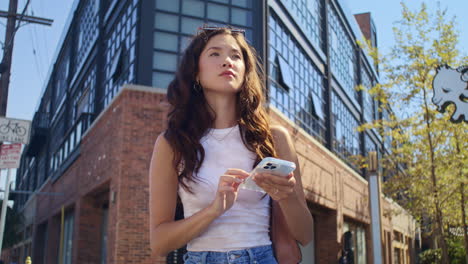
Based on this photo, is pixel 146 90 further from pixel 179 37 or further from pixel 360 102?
pixel 360 102

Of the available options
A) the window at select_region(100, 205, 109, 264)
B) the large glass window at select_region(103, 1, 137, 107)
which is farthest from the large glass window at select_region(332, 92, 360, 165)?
the large glass window at select_region(103, 1, 137, 107)

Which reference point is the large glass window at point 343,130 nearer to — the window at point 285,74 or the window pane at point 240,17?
the window at point 285,74

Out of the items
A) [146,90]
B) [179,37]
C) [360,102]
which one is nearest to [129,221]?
[146,90]

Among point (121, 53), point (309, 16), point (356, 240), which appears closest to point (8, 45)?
point (121, 53)

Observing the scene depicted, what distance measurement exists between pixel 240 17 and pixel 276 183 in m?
14.8

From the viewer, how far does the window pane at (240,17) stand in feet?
52.2

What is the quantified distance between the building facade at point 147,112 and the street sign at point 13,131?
3855mm

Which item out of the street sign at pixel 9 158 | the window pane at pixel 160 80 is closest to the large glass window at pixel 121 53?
the window pane at pixel 160 80

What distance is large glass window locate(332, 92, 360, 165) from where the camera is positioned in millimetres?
24984

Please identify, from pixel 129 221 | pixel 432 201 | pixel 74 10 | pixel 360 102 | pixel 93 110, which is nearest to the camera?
pixel 129 221

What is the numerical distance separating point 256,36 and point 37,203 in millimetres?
23606

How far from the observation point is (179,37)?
15.0 metres

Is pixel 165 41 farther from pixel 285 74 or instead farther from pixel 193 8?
pixel 285 74

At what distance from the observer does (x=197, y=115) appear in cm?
218
